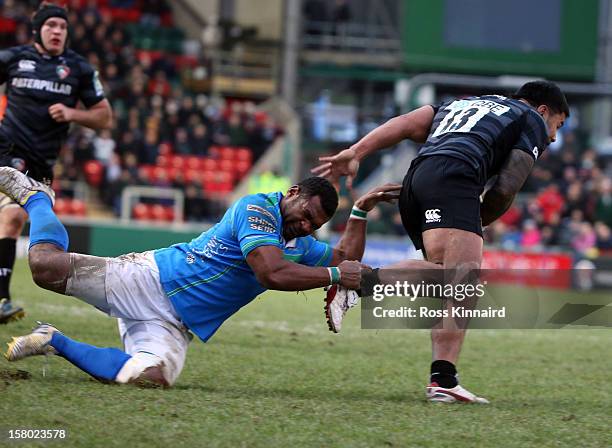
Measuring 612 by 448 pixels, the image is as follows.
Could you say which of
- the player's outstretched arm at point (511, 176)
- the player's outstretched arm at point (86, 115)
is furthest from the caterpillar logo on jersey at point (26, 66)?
the player's outstretched arm at point (511, 176)

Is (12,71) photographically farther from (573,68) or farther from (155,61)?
(573,68)

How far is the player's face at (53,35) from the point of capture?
28.5 feet

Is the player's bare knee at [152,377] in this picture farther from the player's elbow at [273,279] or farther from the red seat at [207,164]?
the red seat at [207,164]

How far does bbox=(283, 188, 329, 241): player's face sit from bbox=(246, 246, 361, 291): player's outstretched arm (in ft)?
0.81

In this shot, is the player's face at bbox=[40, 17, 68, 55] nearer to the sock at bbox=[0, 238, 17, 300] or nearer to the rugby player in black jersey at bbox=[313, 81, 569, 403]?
the sock at bbox=[0, 238, 17, 300]

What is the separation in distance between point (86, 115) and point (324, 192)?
11.8ft

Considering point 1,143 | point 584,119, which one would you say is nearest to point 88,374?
point 1,143

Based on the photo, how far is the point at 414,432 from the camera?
16.5ft

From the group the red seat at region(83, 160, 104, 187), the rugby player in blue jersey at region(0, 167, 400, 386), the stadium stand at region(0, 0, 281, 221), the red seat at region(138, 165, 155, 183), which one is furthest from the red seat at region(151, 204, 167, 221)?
the rugby player in blue jersey at region(0, 167, 400, 386)

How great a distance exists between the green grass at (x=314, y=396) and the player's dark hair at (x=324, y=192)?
1031 mm

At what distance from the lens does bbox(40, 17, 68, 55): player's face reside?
8695mm

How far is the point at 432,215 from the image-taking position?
6.04m

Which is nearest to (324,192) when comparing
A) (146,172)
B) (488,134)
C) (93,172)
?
(488,134)

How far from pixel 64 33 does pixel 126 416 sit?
4625 mm
